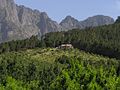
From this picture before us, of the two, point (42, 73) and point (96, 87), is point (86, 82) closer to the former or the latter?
point (96, 87)

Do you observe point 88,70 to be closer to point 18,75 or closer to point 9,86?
point 9,86

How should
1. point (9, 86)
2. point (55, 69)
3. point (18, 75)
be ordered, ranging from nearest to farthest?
1. point (9, 86)
2. point (18, 75)
3. point (55, 69)

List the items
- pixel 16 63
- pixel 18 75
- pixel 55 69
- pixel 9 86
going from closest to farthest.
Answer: pixel 9 86, pixel 18 75, pixel 55 69, pixel 16 63

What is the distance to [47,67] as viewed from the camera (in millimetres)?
188000

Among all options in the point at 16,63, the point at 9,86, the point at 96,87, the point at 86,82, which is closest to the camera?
the point at 96,87

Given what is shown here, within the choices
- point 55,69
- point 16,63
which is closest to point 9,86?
point 55,69

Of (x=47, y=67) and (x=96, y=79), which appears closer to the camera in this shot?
(x=96, y=79)

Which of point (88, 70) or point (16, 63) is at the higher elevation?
point (88, 70)

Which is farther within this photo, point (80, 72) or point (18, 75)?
point (18, 75)

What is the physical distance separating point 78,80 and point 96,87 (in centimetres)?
498

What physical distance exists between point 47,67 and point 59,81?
123062 millimetres

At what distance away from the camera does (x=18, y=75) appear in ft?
557

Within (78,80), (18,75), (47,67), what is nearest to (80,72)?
(78,80)

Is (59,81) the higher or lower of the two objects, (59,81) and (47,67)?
the higher
